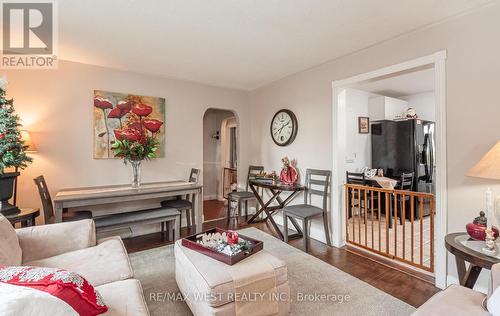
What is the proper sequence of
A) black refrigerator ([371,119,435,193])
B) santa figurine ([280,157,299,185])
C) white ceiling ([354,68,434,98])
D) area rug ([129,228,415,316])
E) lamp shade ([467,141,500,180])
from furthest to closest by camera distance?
black refrigerator ([371,119,435,193]), white ceiling ([354,68,434,98]), santa figurine ([280,157,299,185]), area rug ([129,228,415,316]), lamp shade ([467,141,500,180])

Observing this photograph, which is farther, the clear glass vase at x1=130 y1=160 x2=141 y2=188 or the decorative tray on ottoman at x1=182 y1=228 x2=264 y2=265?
the clear glass vase at x1=130 y1=160 x2=141 y2=188

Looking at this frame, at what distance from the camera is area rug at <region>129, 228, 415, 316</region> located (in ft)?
6.07

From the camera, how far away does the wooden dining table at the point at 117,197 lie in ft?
8.68

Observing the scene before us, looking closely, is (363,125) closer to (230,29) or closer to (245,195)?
(245,195)

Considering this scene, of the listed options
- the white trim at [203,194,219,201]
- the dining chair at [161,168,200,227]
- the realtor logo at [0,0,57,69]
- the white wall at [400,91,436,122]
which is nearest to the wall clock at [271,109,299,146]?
the dining chair at [161,168,200,227]

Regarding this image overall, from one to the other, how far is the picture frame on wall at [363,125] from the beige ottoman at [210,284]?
3.93m

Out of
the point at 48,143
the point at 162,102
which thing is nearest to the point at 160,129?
the point at 162,102

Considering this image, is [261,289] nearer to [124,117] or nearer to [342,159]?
[342,159]

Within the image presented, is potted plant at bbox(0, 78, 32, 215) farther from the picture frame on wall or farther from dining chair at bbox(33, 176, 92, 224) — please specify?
the picture frame on wall

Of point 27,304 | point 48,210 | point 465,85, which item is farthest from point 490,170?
point 48,210

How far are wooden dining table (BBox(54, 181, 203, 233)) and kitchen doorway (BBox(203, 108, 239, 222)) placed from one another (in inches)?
90.4

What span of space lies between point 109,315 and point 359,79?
3.10m

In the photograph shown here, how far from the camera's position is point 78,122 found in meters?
3.22

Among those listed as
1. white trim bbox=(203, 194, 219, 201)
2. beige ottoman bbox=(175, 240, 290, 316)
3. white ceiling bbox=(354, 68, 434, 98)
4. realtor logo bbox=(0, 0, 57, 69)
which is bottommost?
white trim bbox=(203, 194, 219, 201)
